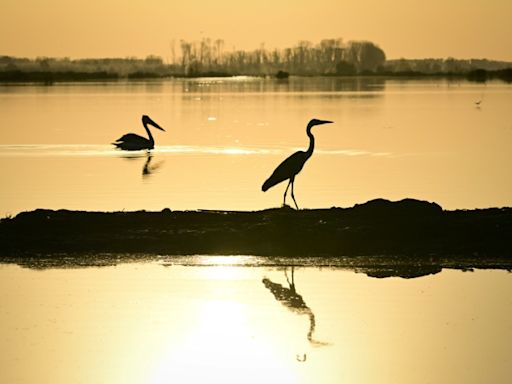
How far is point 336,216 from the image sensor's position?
47.6 ft

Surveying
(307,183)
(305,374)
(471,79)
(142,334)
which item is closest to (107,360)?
(142,334)

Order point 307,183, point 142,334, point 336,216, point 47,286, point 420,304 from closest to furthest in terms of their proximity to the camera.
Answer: point 142,334 → point 420,304 → point 47,286 → point 336,216 → point 307,183

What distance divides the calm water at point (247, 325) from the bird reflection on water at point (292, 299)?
0.02m

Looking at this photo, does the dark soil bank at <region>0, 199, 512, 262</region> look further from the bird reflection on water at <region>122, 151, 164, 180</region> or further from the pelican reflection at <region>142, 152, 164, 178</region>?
the pelican reflection at <region>142, 152, 164, 178</region>

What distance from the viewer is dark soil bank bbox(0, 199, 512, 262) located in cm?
1339

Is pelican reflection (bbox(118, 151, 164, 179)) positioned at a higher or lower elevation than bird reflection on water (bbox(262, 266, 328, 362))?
lower

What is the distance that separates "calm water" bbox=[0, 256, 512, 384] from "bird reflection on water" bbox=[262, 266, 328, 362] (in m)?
0.02

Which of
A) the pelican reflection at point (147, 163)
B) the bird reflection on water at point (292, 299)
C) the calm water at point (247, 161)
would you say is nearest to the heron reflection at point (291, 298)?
the bird reflection on water at point (292, 299)

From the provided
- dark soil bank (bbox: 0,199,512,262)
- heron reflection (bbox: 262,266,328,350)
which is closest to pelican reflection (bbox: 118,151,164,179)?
dark soil bank (bbox: 0,199,512,262)

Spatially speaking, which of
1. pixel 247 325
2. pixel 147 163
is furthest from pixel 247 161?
pixel 247 325

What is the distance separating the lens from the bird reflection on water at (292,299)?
9.98 m

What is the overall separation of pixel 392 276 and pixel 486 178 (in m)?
12.0

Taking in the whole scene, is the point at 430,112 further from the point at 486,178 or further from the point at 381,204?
the point at 381,204

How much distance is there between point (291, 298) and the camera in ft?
37.0
